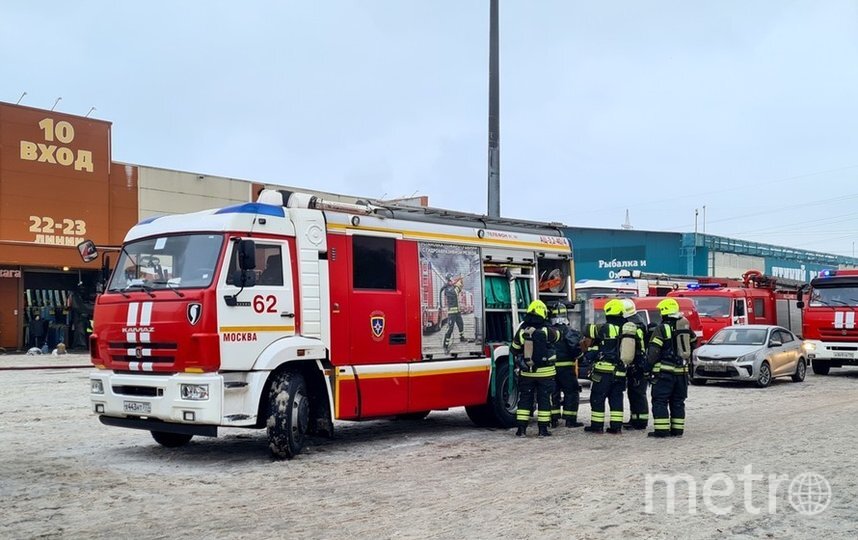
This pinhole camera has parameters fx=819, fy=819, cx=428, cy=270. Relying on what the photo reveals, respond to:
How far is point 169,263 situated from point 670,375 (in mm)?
6641

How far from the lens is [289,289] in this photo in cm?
→ 930

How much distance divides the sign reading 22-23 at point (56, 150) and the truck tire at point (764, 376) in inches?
919

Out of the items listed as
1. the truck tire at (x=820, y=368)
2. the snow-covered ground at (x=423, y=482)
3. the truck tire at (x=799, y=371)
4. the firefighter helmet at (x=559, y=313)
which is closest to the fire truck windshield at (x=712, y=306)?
the truck tire at (x=820, y=368)

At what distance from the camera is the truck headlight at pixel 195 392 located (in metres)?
8.51

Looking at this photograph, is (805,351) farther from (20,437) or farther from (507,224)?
(20,437)

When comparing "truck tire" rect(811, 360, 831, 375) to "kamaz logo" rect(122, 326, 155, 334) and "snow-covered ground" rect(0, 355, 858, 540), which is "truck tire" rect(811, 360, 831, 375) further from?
"kamaz logo" rect(122, 326, 155, 334)

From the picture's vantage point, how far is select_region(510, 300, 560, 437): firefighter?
10953 mm

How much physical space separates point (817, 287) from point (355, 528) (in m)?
20.0

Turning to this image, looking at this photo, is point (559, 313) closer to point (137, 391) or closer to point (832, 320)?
point (137, 391)

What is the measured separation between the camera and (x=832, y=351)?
863 inches

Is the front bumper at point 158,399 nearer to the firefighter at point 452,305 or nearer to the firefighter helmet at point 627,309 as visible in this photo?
the firefighter at point 452,305

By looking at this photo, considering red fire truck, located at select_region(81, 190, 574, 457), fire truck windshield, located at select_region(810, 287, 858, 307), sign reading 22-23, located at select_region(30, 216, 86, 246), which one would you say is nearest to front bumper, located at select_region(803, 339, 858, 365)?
fire truck windshield, located at select_region(810, 287, 858, 307)

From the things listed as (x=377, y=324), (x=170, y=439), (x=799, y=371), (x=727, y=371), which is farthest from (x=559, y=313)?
(x=799, y=371)

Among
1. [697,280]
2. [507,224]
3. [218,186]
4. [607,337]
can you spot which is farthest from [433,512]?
[218,186]
